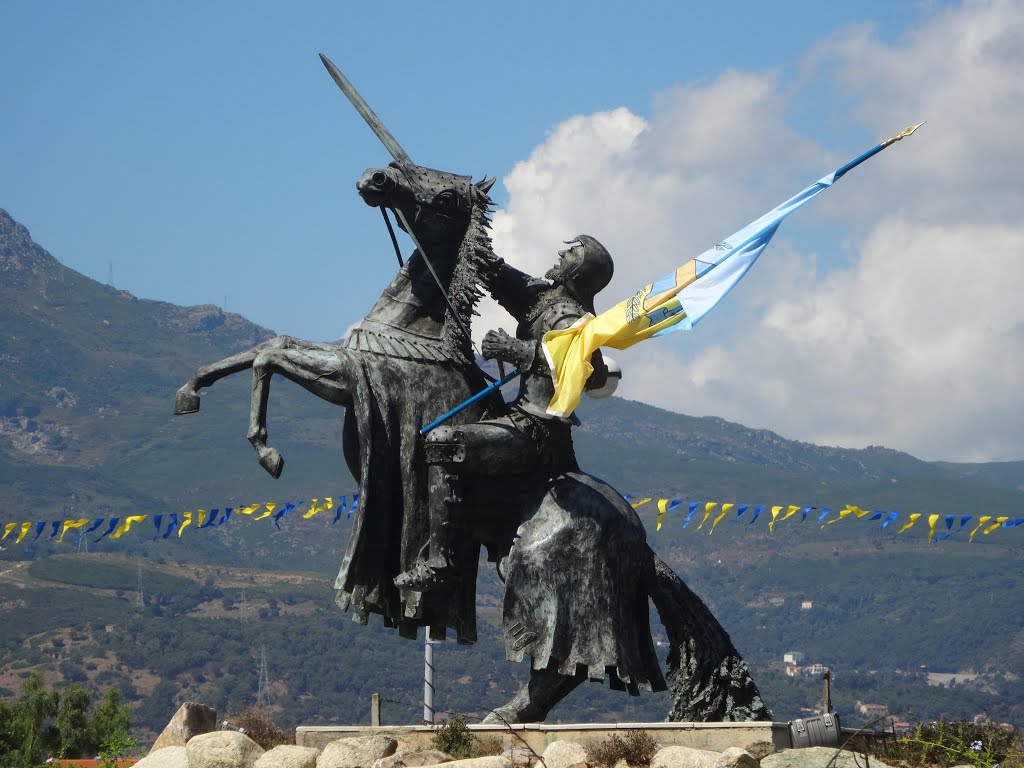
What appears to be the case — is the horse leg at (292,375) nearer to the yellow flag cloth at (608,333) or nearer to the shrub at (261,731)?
the yellow flag cloth at (608,333)

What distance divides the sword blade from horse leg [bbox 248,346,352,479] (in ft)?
6.66

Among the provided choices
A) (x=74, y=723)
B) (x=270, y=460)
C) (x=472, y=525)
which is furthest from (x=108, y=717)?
(x=472, y=525)

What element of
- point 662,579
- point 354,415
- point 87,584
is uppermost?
point 87,584

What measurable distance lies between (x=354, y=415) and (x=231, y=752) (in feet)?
9.78

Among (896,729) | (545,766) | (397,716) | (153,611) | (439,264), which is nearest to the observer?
(545,766)

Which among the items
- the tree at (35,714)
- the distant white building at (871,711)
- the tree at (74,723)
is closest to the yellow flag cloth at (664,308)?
the distant white building at (871,711)

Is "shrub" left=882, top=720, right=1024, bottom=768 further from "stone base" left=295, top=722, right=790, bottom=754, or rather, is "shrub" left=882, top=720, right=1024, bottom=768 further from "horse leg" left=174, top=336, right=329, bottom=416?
"horse leg" left=174, top=336, right=329, bottom=416

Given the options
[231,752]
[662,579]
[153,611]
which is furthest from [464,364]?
[153,611]

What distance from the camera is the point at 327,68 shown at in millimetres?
16734

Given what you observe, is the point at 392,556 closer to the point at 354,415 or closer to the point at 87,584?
the point at 354,415

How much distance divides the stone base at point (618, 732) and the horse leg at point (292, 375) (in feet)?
7.72

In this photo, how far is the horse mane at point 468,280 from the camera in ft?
50.9

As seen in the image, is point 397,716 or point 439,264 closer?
point 439,264

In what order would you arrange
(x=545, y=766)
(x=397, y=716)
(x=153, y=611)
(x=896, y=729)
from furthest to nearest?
(x=153, y=611), (x=397, y=716), (x=896, y=729), (x=545, y=766)
